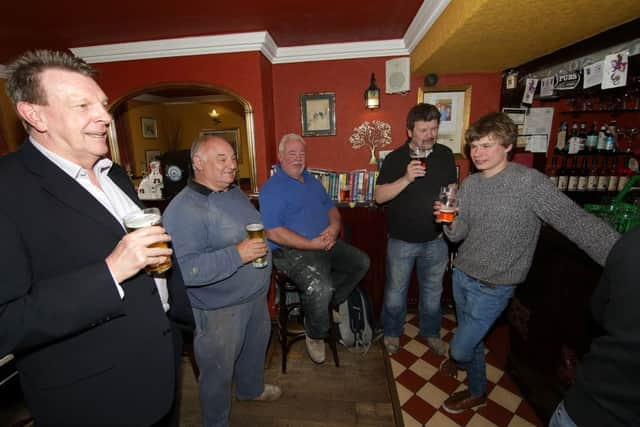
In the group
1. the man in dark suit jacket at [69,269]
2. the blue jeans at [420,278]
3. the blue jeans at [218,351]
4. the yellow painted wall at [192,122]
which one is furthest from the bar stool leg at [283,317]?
the yellow painted wall at [192,122]

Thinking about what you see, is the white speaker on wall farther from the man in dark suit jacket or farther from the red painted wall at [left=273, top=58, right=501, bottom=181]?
the man in dark suit jacket

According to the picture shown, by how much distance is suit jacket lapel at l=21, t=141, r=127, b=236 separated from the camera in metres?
0.88

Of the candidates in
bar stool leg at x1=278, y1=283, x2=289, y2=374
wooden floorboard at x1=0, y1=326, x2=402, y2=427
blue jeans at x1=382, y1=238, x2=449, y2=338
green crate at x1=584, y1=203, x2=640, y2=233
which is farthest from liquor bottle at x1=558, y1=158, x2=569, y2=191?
bar stool leg at x1=278, y1=283, x2=289, y2=374

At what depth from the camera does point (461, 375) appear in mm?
2225

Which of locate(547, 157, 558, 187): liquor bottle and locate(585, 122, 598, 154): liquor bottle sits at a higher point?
locate(585, 122, 598, 154): liquor bottle

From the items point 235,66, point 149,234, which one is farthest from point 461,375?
point 235,66

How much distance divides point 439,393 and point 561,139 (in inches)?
107

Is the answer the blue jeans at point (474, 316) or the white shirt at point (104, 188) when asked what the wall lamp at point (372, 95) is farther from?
the white shirt at point (104, 188)

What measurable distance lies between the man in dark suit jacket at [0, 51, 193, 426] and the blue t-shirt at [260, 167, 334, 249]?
3.70ft

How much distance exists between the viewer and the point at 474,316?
1682mm

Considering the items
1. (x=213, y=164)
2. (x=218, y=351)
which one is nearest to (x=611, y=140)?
(x=213, y=164)

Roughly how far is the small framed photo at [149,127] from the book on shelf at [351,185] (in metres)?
5.22

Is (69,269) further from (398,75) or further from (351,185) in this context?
(398,75)

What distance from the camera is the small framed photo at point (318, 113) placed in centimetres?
311
